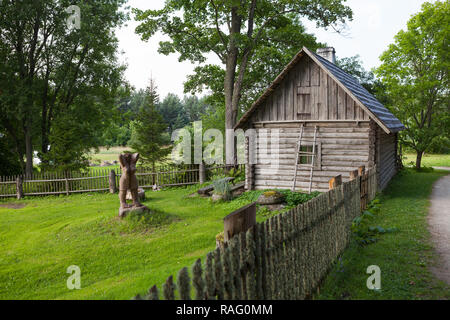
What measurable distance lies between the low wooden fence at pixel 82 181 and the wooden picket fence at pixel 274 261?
572 inches

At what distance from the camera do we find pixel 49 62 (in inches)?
958

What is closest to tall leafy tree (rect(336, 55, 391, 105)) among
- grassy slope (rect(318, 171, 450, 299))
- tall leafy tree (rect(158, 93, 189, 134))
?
grassy slope (rect(318, 171, 450, 299))

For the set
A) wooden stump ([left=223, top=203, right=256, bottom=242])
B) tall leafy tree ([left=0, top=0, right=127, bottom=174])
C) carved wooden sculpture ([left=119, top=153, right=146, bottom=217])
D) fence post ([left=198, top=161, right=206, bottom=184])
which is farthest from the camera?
tall leafy tree ([left=0, top=0, right=127, bottom=174])

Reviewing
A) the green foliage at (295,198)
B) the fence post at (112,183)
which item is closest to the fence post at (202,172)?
the fence post at (112,183)

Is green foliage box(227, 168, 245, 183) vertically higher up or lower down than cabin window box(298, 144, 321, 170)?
lower down

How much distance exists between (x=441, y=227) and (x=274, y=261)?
7454 mm

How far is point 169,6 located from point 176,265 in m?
18.9

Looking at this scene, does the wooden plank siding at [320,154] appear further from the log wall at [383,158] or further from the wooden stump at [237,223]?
the wooden stump at [237,223]

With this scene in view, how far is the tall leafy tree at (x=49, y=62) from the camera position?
21969 millimetres

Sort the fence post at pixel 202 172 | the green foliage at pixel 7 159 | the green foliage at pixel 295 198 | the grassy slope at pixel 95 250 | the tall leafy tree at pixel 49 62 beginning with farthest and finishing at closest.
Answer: the green foliage at pixel 7 159 → the tall leafy tree at pixel 49 62 → the fence post at pixel 202 172 → the green foliage at pixel 295 198 → the grassy slope at pixel 95 250

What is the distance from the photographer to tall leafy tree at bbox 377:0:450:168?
26.2 meters

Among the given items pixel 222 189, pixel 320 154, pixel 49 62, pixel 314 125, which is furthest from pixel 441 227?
pixel 49 62

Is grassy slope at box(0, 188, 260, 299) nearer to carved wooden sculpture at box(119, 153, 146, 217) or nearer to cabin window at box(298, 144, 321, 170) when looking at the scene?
carved wooden sculpture at box(119, 153, 146, 217)
